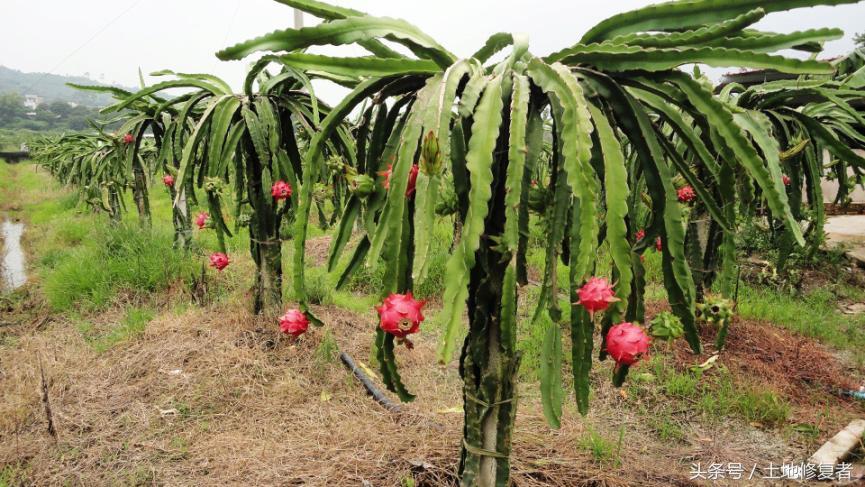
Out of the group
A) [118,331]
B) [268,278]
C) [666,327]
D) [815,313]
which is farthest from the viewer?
[815,313]

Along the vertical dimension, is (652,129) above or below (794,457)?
Result: above

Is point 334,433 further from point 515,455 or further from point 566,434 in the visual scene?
point 566,434

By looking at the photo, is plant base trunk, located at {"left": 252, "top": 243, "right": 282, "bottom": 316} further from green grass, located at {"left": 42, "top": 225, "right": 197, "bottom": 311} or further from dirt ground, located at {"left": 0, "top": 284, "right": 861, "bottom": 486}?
green grass, located at {"left": 42, "top": 225, "right": 197, "bottom": 311}

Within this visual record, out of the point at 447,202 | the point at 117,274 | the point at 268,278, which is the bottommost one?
the point at 117,274

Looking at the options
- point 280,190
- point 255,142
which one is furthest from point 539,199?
point 255,142

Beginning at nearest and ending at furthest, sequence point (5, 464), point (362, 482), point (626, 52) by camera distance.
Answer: point (626, 52), point (362, 482), point (5, 464)

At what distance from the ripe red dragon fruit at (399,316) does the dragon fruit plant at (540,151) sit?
0.09 metres

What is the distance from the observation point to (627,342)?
3.31ft

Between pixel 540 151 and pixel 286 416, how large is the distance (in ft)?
6.51

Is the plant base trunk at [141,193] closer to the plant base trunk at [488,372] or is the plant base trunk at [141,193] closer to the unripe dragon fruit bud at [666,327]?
the plant base trunk at [488,372]

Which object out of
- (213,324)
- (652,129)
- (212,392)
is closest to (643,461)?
(652,129)

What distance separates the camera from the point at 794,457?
227cm

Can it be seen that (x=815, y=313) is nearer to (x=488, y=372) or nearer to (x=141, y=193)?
(x=488, y=372)

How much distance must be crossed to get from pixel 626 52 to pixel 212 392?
102 inches
